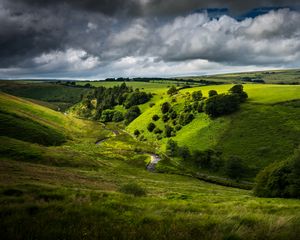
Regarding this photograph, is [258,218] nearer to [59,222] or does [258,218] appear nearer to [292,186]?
[59,222]

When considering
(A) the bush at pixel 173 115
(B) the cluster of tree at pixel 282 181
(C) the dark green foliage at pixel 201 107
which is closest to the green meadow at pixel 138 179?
(C) the dark green foliage at pixel 201 107

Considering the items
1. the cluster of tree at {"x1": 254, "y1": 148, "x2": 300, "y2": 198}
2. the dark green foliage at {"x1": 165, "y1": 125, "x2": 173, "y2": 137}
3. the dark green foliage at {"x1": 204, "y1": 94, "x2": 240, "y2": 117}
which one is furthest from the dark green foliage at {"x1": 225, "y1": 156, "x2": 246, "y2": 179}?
the dark green foliage at {"x1": 165, "y1": 125, "x2": 173, "y2": 137}

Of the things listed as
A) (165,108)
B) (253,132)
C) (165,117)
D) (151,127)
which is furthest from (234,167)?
(165,108)

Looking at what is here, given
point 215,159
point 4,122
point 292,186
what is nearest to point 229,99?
point 215,159

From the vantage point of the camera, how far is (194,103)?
14538 centimetres

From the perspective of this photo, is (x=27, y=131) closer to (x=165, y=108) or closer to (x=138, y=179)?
(x=138, y=179)

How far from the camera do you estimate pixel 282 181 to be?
5988 cm

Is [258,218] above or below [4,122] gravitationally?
above

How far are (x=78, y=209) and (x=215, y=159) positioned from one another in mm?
95617

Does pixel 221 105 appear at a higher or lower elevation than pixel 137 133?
higher

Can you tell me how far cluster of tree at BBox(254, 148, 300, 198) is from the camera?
56.9 m

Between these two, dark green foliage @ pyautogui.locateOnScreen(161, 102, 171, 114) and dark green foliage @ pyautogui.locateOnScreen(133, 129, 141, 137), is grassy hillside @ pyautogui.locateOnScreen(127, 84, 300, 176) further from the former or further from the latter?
dark green foliage @ pyautogui.locateOnScreen(161, 102, 171, 114)

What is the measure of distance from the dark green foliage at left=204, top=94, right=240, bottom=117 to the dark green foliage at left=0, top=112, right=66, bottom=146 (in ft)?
222

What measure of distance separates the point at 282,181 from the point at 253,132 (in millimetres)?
Answer: 59126
